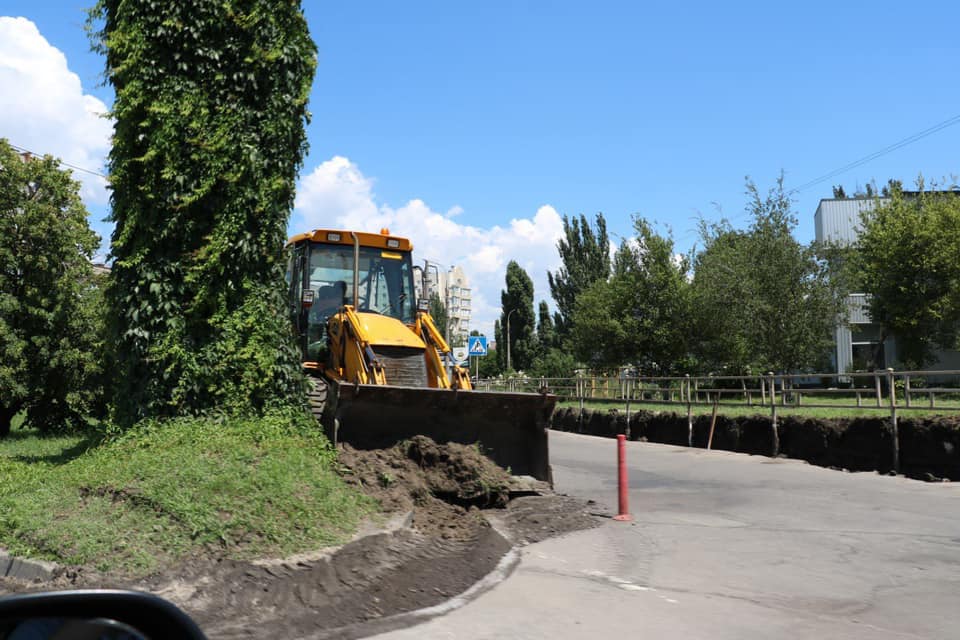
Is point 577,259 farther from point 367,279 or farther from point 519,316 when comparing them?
point 367,279

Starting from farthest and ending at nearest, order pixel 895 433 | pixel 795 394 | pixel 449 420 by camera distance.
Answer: pixel 795 394, pixel 895 433, pixel 449 420

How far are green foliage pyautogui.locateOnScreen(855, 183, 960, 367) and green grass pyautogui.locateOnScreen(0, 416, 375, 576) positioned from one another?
122 feet

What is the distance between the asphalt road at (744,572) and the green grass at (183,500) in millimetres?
1797

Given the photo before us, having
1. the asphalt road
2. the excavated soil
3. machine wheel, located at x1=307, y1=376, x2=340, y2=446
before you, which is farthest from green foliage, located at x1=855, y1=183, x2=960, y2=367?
machine wheel, located at x1=307, y1=376, x2=340, y2=446

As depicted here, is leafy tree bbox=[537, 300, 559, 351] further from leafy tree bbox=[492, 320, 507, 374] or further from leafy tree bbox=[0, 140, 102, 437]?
leafy tree bbox=[0, 140, 102, 437]

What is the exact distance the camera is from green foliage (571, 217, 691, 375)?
3962cm

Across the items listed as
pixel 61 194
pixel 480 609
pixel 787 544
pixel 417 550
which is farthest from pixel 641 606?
pixel 61 194

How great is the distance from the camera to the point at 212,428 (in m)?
9.34

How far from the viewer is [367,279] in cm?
1327

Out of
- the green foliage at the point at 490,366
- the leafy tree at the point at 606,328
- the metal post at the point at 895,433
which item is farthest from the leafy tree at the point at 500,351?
the metal post at the point at 895,433

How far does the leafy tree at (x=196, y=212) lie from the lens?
9805 millimetres

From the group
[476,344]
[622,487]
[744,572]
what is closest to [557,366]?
[476,344]

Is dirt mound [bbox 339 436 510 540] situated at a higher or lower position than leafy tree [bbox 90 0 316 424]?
lower

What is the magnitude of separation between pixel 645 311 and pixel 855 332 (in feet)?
46.7
